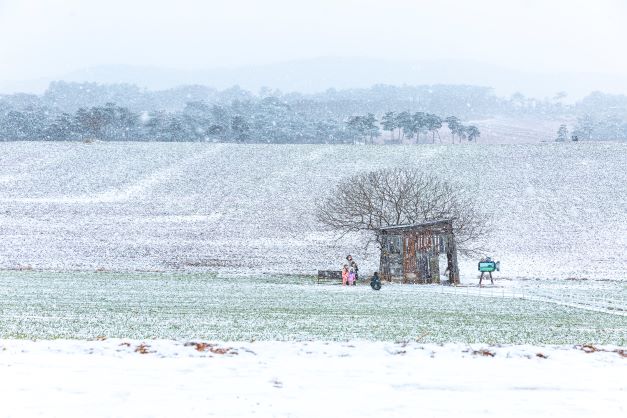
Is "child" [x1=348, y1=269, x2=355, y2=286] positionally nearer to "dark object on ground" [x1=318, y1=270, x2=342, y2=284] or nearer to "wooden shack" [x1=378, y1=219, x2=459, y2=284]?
"wooden shack" [x1=378, y1=219, x2=459, y2=284]

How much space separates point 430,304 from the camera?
30.2 m

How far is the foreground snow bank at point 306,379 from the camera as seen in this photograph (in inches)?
396

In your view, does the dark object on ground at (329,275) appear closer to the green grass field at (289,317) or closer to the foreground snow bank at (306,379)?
the green grass field at (289,317)

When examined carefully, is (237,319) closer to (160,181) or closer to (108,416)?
(108,416)

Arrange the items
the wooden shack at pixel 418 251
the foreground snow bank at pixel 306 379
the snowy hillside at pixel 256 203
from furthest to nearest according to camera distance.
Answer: the snowy hillside at pixel 256 203 → the wooden shack at pixel 418 251 → the foreground snow bank at pixel 306 379

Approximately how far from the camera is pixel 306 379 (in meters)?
11.7

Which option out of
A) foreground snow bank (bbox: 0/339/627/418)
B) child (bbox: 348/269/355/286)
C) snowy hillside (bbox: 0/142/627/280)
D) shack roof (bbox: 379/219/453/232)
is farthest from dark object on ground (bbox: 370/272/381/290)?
foreground snow bank (bbox: 0/339/627/418)

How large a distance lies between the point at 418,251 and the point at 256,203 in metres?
46.0

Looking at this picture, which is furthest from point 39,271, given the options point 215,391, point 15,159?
point 15,159

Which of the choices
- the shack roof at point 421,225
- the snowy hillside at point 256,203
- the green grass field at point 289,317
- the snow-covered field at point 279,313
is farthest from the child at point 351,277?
the snowy hillside at point 256,203

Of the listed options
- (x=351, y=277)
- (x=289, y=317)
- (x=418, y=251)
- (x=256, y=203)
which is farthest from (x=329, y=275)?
(x=256, y=203)

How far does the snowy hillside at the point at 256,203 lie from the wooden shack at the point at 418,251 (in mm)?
12677

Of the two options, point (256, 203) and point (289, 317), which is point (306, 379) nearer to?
A: point (289, 317)

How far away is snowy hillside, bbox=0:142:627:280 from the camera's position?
221 feet
